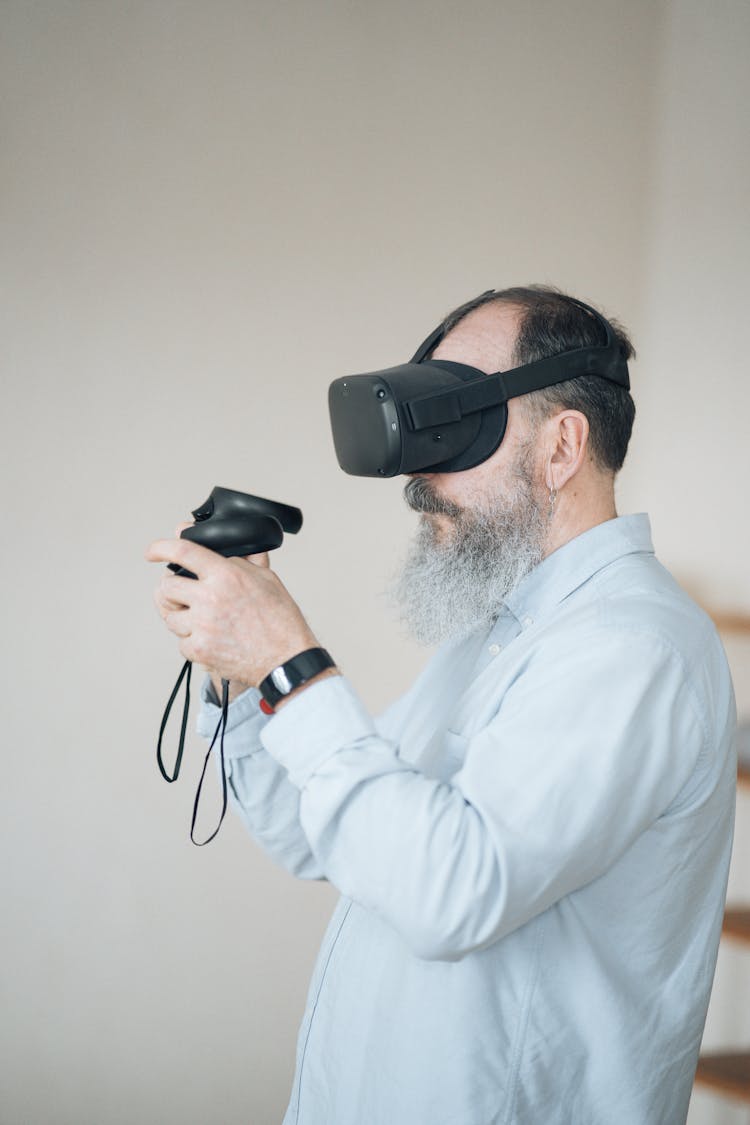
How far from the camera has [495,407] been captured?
1.01 metres

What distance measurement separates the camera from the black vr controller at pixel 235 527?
0.93 metres

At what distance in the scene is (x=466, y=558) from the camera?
1054 mm

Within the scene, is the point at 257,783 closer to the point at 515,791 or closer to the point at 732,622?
the point at 515,791

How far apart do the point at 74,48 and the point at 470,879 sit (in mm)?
1719

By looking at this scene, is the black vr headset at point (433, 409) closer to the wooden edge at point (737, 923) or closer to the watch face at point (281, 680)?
the watch face at point (281, 680)

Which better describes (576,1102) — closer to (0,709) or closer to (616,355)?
(616,355)

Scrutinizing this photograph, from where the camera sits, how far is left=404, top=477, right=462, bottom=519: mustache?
1.04m

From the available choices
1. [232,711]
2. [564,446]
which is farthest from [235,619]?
[564,446]

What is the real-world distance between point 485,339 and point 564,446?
0.14 meters

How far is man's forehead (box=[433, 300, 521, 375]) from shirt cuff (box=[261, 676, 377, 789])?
0.40 m

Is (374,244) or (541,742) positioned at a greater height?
(374,244)

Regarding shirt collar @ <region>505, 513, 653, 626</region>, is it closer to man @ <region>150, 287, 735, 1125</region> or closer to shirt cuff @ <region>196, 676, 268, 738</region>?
man @ <region>150, 287, 735, 1125</region>

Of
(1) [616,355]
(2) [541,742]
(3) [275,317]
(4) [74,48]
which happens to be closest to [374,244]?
(3) [275,317]

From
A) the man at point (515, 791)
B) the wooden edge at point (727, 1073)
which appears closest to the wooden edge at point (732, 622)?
the wooden edge at point (727, 1073)
